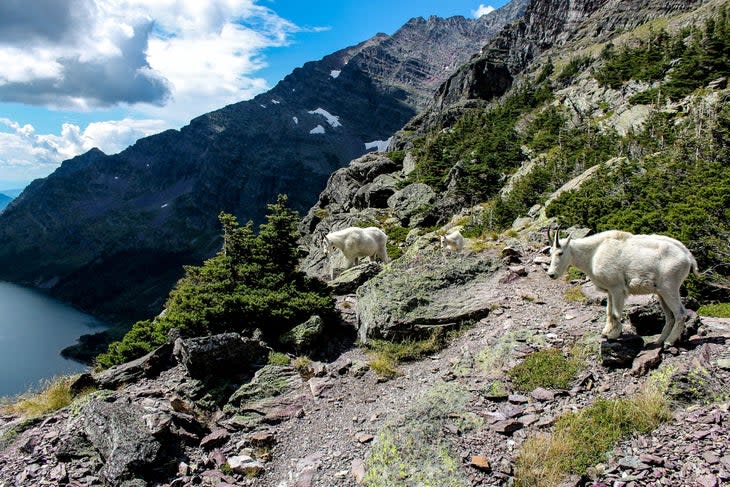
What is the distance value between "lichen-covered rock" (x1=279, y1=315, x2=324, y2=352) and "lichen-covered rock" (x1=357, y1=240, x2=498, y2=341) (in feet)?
3.91

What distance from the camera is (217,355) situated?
10.6 m

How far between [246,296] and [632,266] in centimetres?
985

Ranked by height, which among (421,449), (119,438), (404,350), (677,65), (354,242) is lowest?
(421,449)

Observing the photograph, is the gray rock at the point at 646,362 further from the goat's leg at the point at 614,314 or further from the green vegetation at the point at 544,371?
the green vegetation at the point at 544,371

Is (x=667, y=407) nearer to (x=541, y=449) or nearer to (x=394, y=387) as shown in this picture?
(x=541, y=449)

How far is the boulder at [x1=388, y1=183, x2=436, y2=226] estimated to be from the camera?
36.6 metres

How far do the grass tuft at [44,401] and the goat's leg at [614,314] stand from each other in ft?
38.4

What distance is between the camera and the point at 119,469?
7379 millimetres

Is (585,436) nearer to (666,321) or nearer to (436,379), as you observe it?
(666,321)

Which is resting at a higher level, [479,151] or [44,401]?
[479,151]

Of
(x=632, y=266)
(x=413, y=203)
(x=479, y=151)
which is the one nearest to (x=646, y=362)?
(x=632, y=266)

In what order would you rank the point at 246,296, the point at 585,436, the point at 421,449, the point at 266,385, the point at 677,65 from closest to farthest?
the point at 585,436, the point at 421,449, the point at 266,385, the point at 246,296, the point at 677,65

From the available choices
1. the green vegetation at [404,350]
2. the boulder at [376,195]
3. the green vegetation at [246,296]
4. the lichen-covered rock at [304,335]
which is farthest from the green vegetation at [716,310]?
the boulder at [376,195]

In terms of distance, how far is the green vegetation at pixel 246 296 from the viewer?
492 inches
